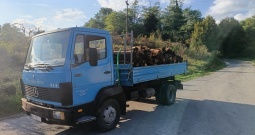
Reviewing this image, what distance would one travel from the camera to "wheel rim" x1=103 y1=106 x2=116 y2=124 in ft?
18.7

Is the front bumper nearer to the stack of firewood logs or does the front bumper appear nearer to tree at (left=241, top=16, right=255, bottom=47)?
the stack of firewood logs

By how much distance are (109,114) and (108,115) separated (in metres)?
0.04

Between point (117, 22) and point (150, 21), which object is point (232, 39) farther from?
point (117, 22)

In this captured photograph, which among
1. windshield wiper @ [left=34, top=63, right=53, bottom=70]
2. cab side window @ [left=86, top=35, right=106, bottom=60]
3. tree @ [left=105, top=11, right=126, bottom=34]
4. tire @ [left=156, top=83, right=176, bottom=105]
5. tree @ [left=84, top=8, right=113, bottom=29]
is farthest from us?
tree @ [left=84, top=8, right=113, bottom=29]

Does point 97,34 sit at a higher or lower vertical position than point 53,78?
higher

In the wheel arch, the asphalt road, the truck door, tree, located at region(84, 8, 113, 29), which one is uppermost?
tree, located at region(84, 8, 113, 29)

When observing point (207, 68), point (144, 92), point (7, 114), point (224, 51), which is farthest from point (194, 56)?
→ point (224, 51)

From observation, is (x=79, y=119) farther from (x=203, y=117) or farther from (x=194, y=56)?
(x=194, y=56)

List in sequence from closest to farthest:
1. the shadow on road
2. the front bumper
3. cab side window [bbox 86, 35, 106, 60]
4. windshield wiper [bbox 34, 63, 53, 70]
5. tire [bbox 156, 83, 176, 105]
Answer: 1. the front bumper
2. windshield wiper [bbox 34, 63, 53, 70]
3. cab side window [bbox 86, 35, 106, 60]
4. the shadow on road
5. tire [bbox 156, 83, 176, 105]

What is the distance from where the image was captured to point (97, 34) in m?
5.62

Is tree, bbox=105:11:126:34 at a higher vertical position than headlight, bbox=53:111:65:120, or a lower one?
higher

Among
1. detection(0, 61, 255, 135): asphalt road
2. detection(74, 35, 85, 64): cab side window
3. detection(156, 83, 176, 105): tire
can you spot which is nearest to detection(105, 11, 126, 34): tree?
detection(156, 83, 176, 105): tire

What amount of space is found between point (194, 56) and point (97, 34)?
86.8 ft

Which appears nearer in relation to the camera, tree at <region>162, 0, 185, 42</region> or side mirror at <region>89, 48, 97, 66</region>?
side mirror at <region>89, 48, 97, 66</region>
